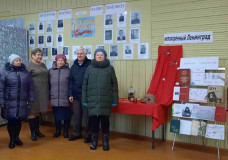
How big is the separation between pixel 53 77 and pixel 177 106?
2.00 m

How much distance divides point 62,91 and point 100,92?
86 centimetres

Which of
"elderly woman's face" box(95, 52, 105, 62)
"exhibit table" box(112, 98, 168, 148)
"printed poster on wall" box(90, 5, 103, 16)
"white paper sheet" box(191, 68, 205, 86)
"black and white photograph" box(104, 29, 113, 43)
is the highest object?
"printed poster on wall" box(90, 5, 103, 16)

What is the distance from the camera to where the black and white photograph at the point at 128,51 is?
414cm

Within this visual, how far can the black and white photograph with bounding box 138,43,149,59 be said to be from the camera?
158 inches

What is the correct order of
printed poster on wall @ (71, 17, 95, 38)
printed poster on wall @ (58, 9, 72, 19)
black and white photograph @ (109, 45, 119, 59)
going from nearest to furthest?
black and white photograph @ (109, 45, 119, 59) → printed poster on wall @ (71, 17, 95, 38) → printed poster on wall @ (58, 9, 72, 19)

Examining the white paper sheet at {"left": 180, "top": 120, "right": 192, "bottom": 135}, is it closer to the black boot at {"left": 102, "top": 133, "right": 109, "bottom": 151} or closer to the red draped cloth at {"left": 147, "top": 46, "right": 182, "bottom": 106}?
the red draped cloth at {"left": 147, "top": 46, "right": 182, "bottom": 106}

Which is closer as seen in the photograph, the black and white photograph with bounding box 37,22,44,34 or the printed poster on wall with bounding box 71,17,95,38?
the printed poster on wall with bounding box 71,17,95,38

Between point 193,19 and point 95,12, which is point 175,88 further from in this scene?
point 95,12

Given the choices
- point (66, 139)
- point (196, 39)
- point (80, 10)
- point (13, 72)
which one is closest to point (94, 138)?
point (66, 139)

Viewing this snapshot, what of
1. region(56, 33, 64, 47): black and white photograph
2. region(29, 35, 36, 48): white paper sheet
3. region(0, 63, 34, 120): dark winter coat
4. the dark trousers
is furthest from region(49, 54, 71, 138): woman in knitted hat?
region(29, 35, 36, 48): white paper sheet

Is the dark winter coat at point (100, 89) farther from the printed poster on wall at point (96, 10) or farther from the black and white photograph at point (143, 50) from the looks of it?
the printed poster on wall at point (96, 10)

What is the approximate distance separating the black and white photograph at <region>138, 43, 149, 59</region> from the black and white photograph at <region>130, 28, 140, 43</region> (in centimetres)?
11

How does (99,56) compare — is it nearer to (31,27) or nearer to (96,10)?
(96,10)

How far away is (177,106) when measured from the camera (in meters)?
3.43
